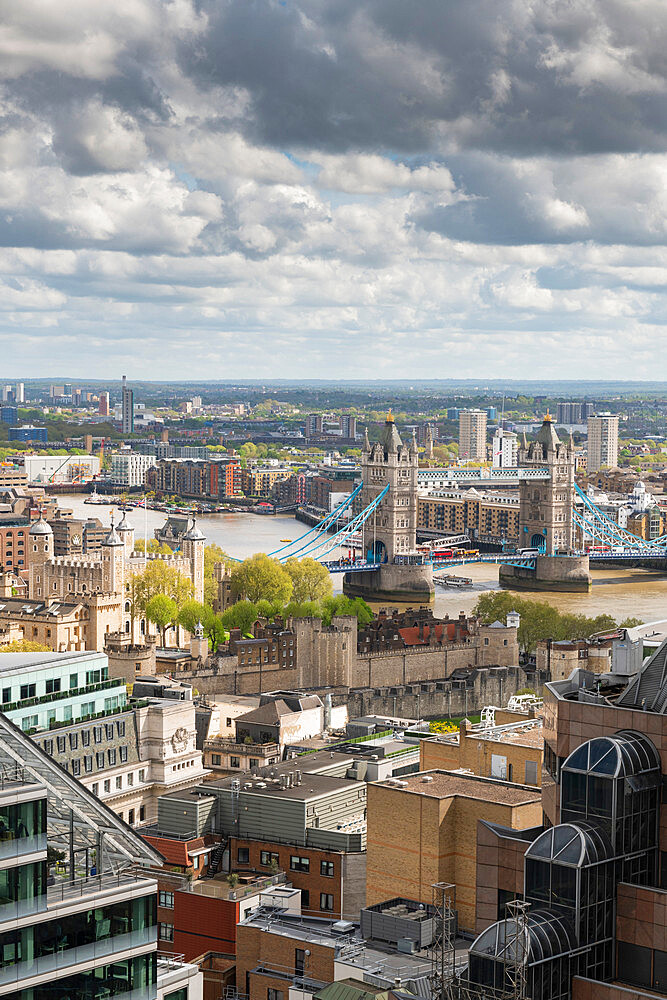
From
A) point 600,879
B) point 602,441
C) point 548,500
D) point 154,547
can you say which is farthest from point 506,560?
point 602,441

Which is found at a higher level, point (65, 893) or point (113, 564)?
point (65, 893)

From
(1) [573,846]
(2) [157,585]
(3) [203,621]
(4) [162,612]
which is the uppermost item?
(1) [573,846]

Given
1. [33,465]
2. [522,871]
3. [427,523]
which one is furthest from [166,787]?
[33,465]

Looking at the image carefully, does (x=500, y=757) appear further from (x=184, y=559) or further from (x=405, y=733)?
(x=184, y=559)

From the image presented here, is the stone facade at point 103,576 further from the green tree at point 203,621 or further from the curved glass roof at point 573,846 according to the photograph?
the curved glass roof at point 573,846

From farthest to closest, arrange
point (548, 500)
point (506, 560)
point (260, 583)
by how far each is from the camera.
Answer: point (548, 500)
point (506, 560)
point (260, 583)

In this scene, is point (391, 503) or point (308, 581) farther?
point (391, 503)

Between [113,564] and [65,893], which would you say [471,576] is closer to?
[113,564]

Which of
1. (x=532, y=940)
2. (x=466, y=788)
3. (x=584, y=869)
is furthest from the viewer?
(x=466, y=788)
